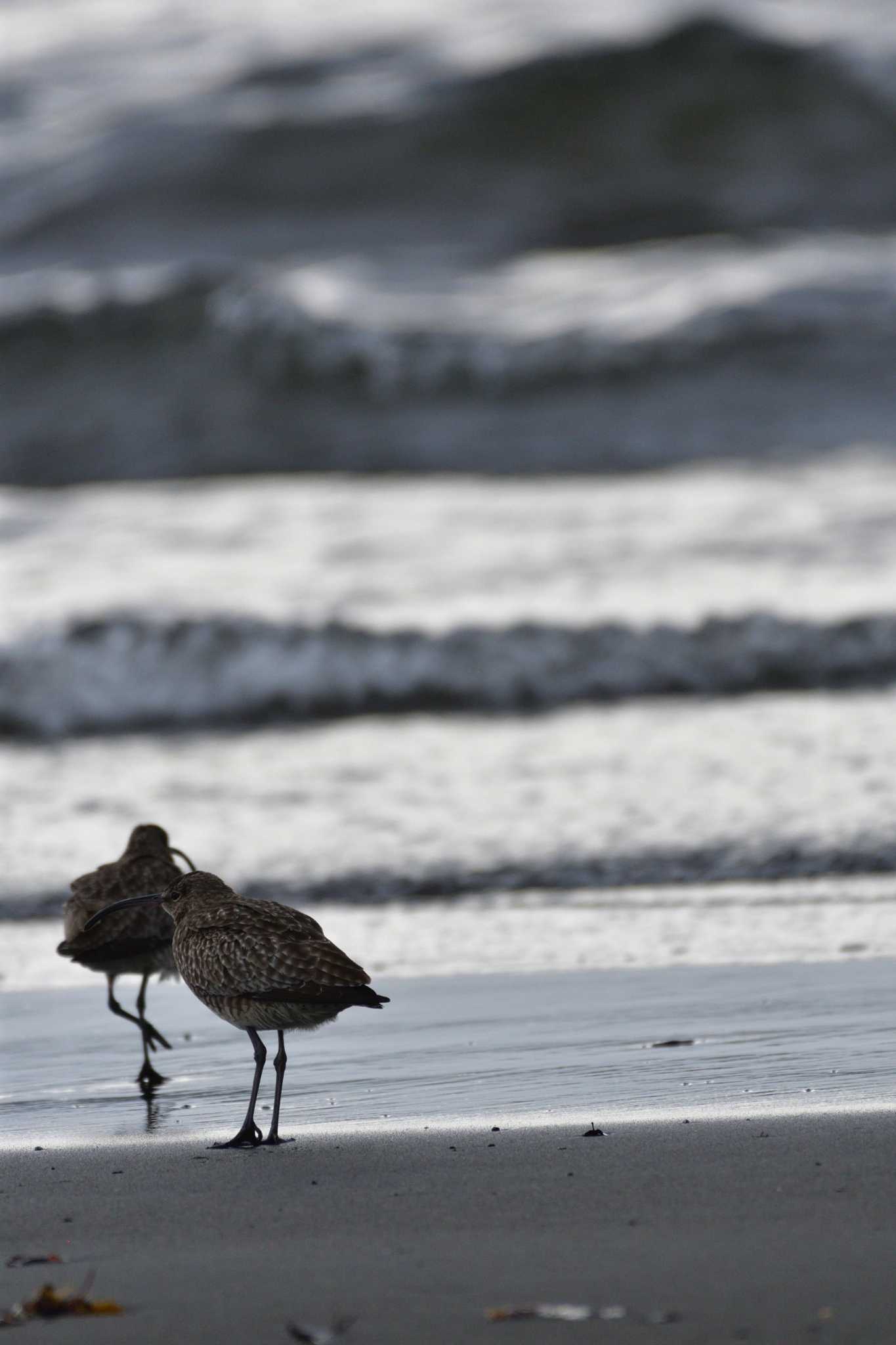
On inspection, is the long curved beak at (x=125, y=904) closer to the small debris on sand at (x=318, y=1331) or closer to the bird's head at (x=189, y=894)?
the bird's head at (x=189, y=894)

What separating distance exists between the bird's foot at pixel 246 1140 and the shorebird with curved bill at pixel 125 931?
2.89ft

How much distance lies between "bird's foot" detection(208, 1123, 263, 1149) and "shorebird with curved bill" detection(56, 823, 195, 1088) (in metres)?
0.88

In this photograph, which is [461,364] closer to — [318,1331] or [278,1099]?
[278,1099]

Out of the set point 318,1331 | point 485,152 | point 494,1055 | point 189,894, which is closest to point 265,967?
point 189,894

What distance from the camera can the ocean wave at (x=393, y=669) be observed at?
11.5 meters

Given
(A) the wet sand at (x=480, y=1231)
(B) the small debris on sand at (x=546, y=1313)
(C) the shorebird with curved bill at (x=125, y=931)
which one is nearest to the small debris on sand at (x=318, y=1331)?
(A) the wet sand at (x=480, y=1231)

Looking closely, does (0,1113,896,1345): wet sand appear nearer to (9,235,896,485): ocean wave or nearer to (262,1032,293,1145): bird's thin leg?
(262,1032,293,1145): bird's thin leg

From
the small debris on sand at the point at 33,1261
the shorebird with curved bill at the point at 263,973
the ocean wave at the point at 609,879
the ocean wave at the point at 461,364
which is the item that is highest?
the ocean wave at the point at 461,364

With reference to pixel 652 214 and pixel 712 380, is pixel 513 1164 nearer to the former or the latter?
pixel 712 380

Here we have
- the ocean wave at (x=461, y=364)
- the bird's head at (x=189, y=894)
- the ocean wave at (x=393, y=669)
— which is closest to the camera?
the bird's head at (x=189, y=894)

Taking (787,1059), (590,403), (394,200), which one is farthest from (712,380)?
(787,1059)

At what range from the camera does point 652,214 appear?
2355cm

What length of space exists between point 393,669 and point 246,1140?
8.09 metres

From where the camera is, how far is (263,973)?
417cm
